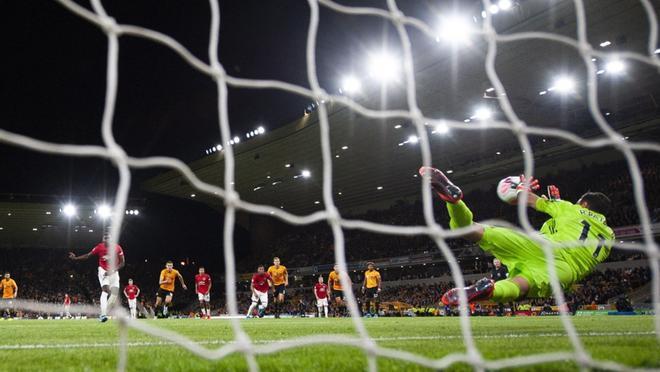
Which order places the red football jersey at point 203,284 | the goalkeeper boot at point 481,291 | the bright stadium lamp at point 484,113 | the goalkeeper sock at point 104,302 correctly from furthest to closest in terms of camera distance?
the bright stadium lamp at point 484,113
the red football jersey at point 203,284
the goalkeeper sock at point 104,302
the goalkeeper boot at point 481,291

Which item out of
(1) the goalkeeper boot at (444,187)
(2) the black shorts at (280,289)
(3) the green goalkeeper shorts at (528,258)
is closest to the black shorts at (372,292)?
(2) the black shorts at (280,289)

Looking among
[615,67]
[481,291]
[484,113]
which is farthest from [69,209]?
[481,291]

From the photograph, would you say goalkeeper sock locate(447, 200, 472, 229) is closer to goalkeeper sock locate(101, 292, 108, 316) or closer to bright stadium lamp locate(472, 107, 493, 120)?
goalkeeper sock locate(101, 292, 108, 316)

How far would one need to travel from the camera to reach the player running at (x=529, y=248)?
436 cm

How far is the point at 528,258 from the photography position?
4.55 meters

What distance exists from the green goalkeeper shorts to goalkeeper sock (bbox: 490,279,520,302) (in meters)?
0.18

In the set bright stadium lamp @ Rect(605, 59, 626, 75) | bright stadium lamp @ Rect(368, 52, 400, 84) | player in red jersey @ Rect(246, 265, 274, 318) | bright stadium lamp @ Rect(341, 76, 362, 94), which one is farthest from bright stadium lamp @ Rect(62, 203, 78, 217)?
bright stadium lamp @ Rect(605, 59, 626, 75)

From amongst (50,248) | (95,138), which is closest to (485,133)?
(95,138)

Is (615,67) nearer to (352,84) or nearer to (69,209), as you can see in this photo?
(352,84)

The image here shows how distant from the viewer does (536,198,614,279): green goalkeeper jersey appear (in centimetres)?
456

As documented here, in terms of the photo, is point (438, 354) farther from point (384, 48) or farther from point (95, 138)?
point (95, 138)

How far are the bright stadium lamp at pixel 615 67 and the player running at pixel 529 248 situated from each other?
1407 cm

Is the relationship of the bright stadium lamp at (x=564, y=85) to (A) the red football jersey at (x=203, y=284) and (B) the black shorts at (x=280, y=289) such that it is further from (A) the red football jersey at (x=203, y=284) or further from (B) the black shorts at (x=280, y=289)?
(A) the red football jersey at (x=203, y=284)

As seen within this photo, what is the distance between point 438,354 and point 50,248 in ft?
156
